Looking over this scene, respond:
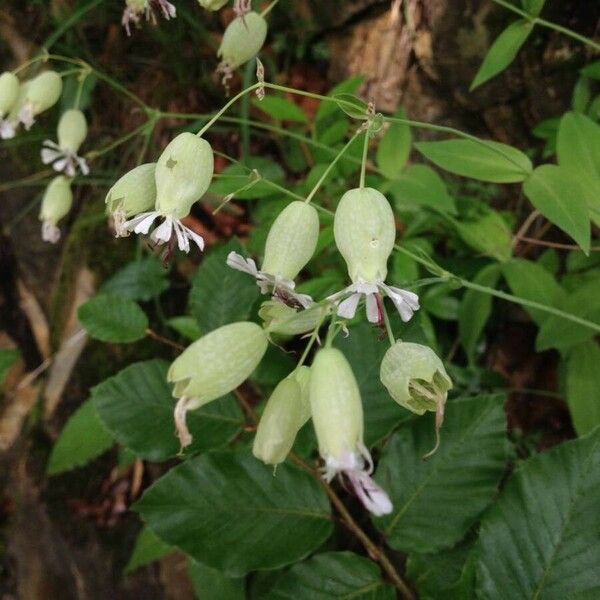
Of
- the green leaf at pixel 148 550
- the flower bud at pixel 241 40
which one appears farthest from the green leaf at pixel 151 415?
the flower bud at pixel 241 40

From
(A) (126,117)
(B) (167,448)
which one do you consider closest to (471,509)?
(B) (167,448)

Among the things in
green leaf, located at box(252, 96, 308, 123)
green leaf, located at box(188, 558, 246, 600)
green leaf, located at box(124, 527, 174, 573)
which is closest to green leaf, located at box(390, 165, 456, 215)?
green leaf, located at box(252, 96, 308, 123)

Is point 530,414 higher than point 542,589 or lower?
lower

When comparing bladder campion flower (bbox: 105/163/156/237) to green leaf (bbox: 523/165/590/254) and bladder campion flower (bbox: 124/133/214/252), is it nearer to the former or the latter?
bladder campion flower (bbox: 124/133/214/252)

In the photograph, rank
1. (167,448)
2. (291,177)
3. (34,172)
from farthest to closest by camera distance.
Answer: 1. (34,172)
2. (291,177)
3. (167,448)

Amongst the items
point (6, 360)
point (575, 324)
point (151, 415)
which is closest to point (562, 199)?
point (575, 324)

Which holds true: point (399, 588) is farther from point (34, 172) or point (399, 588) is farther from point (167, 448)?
point (34, 172)
